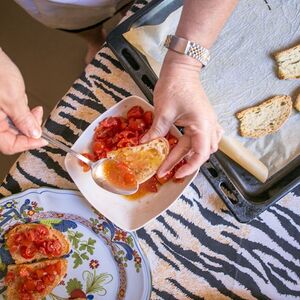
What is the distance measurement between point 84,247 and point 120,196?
0.15 metres

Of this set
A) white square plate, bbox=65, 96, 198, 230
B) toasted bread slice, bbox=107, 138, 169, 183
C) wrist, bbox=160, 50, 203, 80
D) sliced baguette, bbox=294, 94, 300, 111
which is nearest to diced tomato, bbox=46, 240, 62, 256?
white square plate, bbox=65, 96, 198, 230

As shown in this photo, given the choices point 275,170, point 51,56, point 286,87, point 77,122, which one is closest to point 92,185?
point 77,122

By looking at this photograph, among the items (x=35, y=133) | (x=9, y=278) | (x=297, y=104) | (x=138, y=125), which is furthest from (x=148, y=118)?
(x=9, y=278)

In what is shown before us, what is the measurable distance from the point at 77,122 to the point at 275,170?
1.63 feet

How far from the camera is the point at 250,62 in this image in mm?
1137

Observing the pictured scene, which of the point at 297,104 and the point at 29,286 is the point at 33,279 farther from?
the point at 297,104

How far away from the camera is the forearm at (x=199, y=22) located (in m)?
0.92

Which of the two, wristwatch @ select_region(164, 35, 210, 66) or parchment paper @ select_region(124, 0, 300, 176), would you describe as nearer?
wristwatch @ select_region(164, 35, 210, 66)

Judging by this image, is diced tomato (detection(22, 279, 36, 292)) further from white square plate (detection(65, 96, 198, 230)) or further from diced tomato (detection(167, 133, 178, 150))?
diced tomato (detection(167, 133, 178, 150))

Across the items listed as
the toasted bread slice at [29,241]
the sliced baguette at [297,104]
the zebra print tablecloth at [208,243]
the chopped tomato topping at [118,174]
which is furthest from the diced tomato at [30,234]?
the sliced baguette at [297,104]

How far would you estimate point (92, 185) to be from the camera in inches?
40.2

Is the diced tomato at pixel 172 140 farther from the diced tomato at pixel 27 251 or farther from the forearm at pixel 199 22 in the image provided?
the diced tomato at pixel 27 251

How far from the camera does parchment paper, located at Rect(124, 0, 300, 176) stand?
1.08 meters

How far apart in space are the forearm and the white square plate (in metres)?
0.14
